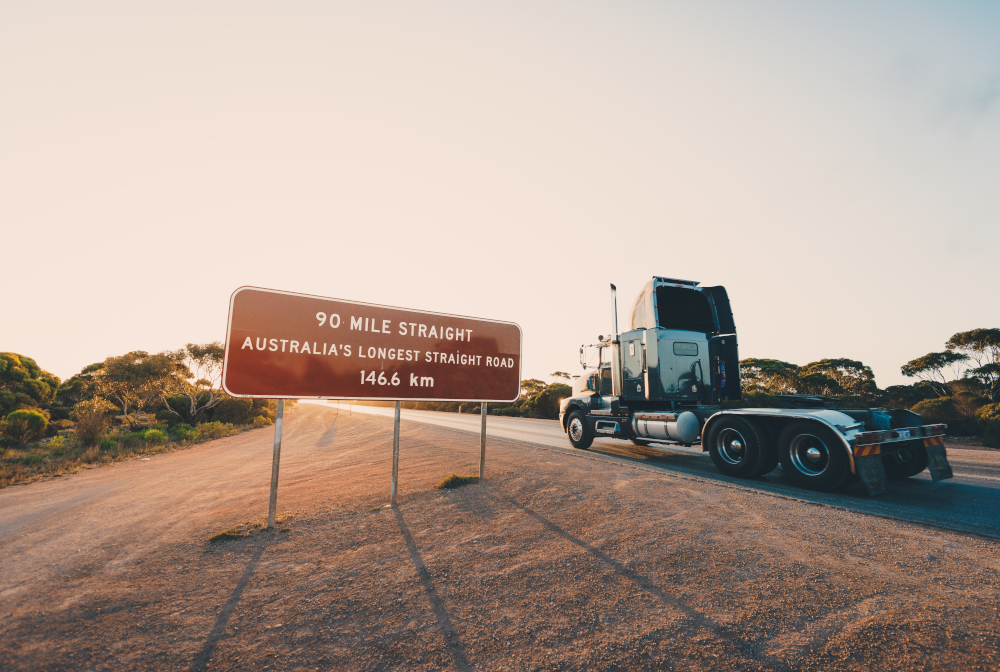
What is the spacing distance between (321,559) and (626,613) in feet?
9.91

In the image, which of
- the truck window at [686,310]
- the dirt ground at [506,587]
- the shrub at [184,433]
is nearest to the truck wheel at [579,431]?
the truck window at [686,310]

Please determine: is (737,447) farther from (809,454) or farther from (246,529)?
(246,529)

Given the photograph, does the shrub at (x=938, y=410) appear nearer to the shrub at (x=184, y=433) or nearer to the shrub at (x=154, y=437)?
the shrub at (x=154, y=437)

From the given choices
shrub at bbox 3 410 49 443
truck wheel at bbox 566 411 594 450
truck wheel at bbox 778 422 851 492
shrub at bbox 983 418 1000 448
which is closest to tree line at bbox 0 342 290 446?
shrub at bbox 3 410 49 443

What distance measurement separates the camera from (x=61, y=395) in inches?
1212

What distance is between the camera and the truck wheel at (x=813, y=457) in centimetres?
666

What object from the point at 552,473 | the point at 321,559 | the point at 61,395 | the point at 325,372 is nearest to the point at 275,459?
the point at 325,372

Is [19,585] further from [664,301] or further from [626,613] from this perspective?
[664,301]

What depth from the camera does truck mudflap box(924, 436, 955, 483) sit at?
7121 millimetres

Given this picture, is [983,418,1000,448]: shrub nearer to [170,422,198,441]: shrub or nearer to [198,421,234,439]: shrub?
[170,422,198,441]: shrub

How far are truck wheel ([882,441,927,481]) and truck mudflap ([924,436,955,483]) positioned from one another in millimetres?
115

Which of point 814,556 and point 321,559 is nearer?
point 814,556

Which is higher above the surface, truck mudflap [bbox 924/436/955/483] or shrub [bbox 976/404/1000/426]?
shrub [bbox 976/404/1000/426]

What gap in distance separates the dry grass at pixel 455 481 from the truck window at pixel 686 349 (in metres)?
6.01
